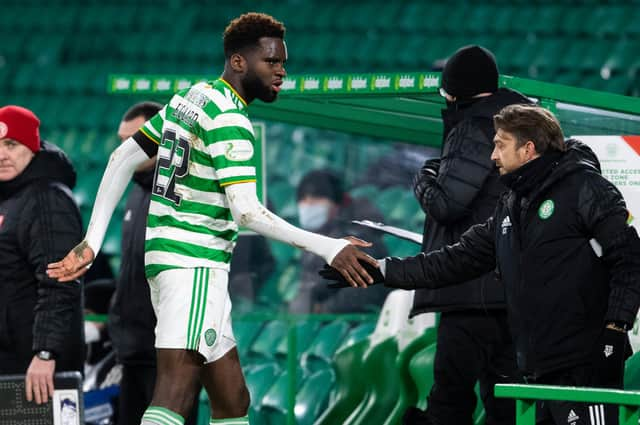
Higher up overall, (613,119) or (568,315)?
(613,119)

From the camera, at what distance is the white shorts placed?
160 inches

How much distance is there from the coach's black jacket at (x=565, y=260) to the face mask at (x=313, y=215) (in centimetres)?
411

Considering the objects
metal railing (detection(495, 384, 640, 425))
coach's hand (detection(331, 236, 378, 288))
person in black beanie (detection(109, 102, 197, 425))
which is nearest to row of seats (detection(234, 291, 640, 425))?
person in black beanie (detection(109, 102, 197, 425))

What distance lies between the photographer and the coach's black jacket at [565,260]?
410 cm

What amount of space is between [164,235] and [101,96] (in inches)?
329

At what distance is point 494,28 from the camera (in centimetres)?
1123

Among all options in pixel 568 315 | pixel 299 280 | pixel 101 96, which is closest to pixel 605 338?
pixel 568 315

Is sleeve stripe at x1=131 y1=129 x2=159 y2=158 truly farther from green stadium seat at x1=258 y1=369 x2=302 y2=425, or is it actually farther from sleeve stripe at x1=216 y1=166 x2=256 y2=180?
green stadium seat at x1=258 y1=369 x2=302 y2=425

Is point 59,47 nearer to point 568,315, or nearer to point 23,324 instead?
point 23,324

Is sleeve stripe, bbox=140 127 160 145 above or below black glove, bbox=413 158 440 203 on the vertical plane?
above

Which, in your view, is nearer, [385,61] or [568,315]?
[568,315]

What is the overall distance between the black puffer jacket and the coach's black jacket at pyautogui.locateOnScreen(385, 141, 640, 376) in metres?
0.52

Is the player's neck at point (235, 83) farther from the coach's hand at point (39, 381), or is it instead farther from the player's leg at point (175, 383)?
the coach's hand at point (39, 381)

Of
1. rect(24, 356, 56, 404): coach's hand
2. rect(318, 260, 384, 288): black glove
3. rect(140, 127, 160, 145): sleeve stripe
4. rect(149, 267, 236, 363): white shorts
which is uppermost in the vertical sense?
rect(140, 127, 160, 145): sleeve stripe
